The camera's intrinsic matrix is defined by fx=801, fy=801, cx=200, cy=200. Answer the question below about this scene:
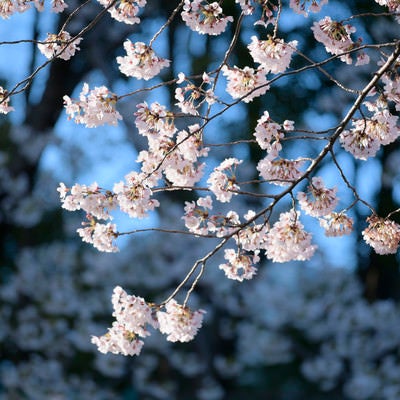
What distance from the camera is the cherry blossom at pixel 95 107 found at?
8.55 ft

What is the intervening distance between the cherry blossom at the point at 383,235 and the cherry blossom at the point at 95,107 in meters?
0.89

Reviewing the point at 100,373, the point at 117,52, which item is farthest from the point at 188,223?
the point at 117,52

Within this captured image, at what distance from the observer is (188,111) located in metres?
2.60

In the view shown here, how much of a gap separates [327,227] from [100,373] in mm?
5565

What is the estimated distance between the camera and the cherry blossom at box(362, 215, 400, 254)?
2.55 meters

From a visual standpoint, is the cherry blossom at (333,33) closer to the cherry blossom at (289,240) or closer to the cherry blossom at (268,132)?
the cherry blossom at (268,132)

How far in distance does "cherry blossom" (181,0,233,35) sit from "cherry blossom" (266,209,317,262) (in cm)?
65

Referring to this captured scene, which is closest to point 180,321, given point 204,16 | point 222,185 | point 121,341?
point 121,341

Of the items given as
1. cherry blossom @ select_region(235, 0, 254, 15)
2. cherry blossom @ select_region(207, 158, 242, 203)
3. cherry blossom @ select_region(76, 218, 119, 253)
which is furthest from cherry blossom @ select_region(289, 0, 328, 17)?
cherry blossom @ select_region(76, 218, 119, 253)

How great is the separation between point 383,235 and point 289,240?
0.99ft

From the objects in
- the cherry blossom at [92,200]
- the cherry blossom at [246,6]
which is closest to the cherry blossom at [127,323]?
the cherry blossom at [92,200]

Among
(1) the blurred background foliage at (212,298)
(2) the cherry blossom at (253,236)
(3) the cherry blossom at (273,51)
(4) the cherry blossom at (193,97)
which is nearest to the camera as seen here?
(3) the cherry blossom at (273,51)

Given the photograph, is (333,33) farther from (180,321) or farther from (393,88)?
(180,321)

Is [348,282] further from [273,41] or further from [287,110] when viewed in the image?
[273,41]
